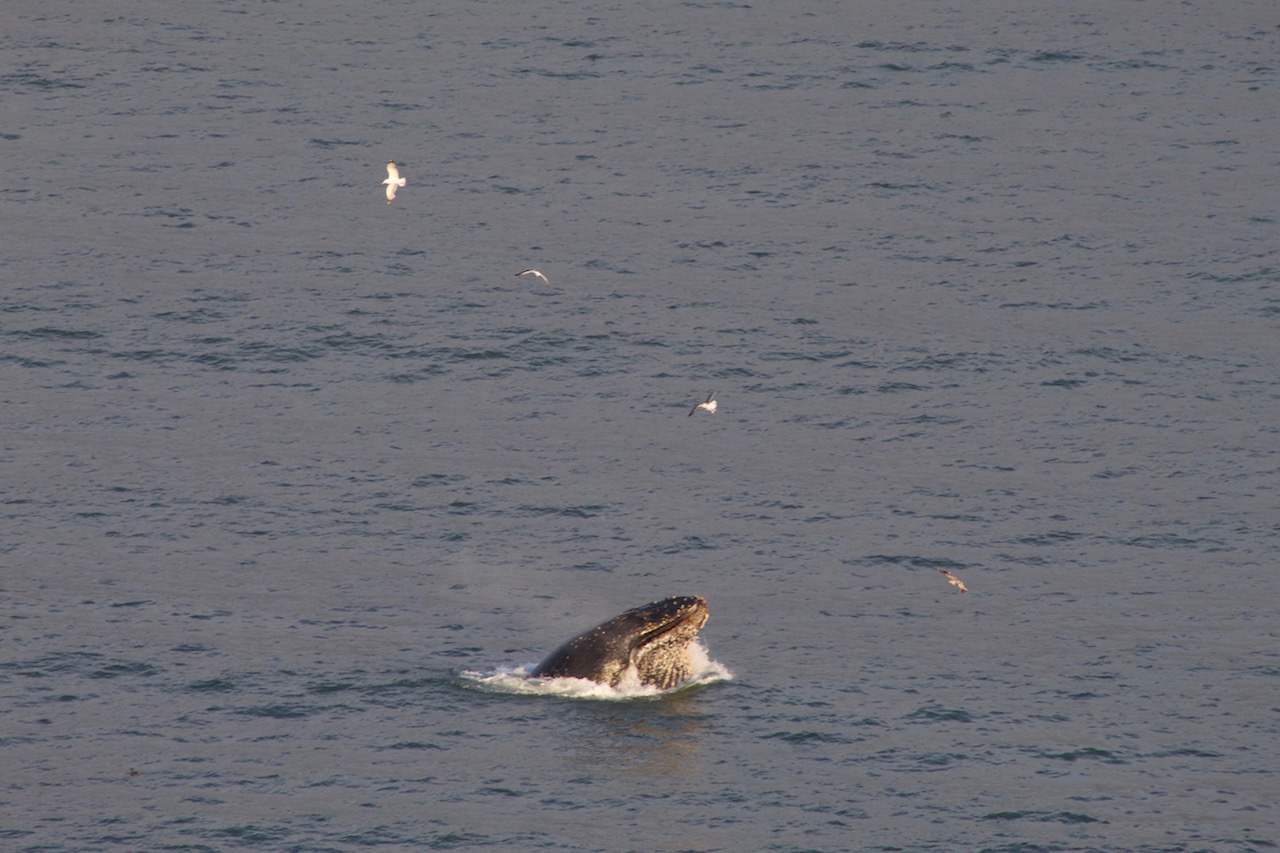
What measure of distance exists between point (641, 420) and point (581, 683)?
24290mm

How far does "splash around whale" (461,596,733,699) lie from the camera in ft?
165

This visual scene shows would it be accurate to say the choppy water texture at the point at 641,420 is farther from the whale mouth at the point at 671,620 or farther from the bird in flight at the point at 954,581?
the whale mouth at the point at 671,620

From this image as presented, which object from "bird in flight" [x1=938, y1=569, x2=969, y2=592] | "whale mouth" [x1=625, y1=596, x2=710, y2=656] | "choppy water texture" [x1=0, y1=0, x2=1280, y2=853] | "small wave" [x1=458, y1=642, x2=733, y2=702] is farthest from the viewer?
"bird in flight" [x1=938, y1=569, x2=969, y2=592]

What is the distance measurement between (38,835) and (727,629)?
19899mm

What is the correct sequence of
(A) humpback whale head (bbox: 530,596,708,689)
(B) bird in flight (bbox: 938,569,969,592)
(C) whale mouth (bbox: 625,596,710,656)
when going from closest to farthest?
1. (C) whale mouth (bbox: 625,596,710,656)
2. (A) humpback whale head (bbox: 530,596,708,689)
3. (B) bird in flight (bbox: 938,569,969,592)

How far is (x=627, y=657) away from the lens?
166 ft

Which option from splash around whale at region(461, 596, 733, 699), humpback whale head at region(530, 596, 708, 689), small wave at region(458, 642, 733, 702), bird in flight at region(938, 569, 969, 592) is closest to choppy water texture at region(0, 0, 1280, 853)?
bird in flight at region(938, 569, 969, 592)

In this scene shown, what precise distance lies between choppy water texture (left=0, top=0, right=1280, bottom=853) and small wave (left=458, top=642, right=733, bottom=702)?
1.69 feet

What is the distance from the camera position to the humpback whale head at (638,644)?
5038 cm

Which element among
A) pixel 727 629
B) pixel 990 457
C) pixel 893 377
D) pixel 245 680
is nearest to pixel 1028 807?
pixel 727 629

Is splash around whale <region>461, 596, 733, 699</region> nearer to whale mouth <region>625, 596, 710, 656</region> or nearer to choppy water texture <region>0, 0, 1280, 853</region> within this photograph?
whale mouth <region>625, 596, 710, 656</region>

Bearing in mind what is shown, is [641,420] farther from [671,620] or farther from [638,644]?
[671,620]

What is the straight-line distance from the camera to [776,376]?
78.2 metres

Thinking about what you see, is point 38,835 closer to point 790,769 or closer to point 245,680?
point 245,680
